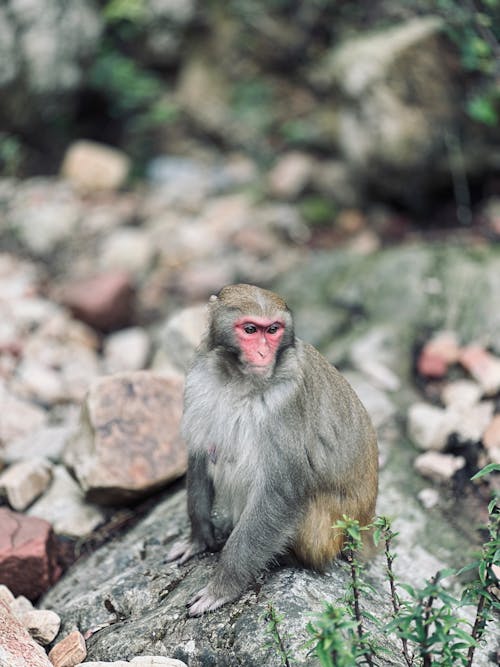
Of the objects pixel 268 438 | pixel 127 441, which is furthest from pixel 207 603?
pixel 127 441

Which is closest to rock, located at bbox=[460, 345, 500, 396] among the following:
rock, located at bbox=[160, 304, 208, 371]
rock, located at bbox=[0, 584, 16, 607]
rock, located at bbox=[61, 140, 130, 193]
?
rock, located at bbox=[160, 304, 208, 371]

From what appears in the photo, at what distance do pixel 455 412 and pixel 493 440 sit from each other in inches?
11.6

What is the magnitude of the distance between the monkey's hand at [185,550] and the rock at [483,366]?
7.22 feet

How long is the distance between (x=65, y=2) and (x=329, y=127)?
9.96ft

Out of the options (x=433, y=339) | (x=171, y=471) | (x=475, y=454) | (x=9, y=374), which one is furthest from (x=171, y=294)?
(x=475, y=454)

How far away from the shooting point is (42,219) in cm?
724

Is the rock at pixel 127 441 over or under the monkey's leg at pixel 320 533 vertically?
under

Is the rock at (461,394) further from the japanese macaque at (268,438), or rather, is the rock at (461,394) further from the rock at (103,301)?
the rock at (103,301)

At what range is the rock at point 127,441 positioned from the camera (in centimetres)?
399

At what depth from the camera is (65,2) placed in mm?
8008

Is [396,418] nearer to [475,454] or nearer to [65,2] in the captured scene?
[475,454]

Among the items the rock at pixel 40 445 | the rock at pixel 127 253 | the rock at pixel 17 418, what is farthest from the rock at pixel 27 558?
the rock at pixel 127 253

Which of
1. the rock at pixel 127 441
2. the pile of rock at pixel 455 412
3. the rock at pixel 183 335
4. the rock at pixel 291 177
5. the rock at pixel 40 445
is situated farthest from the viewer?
the rock at pixel 291 177

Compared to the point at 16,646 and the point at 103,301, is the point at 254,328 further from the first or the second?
the point at 103,301
